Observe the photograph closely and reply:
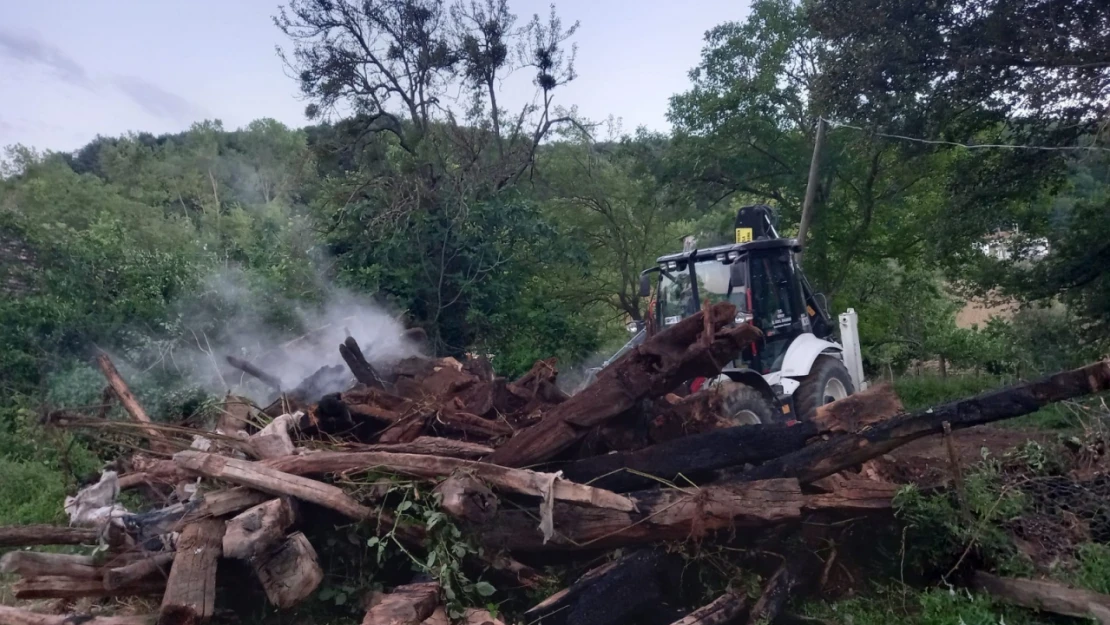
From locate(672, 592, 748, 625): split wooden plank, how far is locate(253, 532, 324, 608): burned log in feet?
7.46

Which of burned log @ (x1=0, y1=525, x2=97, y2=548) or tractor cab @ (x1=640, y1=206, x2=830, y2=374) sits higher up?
tractor cab @ (x1=640, y1=206, x2=830, y2=374)

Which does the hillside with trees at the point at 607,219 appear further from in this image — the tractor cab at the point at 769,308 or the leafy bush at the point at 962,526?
the tractor cab at the point at 769,308

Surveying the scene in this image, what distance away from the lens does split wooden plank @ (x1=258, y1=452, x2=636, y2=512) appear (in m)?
5.42

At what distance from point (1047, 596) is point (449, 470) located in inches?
147

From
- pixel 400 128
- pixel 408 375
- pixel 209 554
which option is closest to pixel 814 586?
pixel 209 554

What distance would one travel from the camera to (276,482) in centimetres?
554

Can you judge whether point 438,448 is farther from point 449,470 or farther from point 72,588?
point 72,588

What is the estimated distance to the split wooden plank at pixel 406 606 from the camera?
16.4 ft

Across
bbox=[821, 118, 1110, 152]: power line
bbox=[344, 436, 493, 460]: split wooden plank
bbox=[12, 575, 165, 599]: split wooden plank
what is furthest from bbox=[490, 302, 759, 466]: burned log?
bbox=[821, 118, 1110, 152]: power line

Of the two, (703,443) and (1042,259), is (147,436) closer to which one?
(703,443)

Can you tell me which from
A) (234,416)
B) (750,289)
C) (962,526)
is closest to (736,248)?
(750,289)

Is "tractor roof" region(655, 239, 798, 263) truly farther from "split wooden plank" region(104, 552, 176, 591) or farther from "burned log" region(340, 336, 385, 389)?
"split wooden plank" region(104, 552, 176, 591)

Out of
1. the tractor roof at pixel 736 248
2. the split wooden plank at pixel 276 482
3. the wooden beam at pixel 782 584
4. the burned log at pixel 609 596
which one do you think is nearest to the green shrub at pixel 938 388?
the tractor roof at pixel 736 248

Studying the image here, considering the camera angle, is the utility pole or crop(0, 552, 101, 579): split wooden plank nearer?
crop(0, 552, 101, 579): split wooden plank
